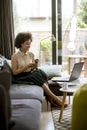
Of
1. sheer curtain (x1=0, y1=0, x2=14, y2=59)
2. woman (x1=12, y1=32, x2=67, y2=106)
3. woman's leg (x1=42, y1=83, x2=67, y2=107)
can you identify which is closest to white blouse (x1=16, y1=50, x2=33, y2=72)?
woman (x1=12, y1=32, x2=67, y2=106)

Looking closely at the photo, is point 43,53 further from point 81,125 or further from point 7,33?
point 81,125

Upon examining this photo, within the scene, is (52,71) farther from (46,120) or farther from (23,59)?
(46,120)

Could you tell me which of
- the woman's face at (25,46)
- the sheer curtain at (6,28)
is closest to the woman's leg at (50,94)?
the woman's face at (25,46)

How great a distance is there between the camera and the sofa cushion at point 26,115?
2118mm

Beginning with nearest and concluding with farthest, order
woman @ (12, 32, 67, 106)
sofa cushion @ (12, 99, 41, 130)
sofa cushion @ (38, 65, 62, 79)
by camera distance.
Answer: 1. sofa cushion @ (12, 99, 41, 130)
2. woman @ (12, 32, 67, 106)
3. sofa cushion @ (38, 65, 62, 79)

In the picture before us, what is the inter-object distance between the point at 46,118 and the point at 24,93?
61 centimetres

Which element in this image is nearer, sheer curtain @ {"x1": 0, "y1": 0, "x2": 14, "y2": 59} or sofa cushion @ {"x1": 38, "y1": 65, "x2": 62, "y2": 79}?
sofa cushion @ {"x1": 38, "y1": 65, "x2": 62, "y2": 79}

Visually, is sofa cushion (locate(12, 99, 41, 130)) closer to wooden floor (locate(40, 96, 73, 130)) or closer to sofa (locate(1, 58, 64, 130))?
sofa (locate(1, 58, 64, 130))

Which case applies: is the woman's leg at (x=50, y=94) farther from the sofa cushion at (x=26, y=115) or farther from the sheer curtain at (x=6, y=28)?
the sheer curtain at (x=6, y=28)

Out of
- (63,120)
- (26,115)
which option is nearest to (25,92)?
(63,120)

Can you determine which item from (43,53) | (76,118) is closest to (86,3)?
(43,53)

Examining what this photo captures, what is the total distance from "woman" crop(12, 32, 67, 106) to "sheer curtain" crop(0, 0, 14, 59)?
100cm

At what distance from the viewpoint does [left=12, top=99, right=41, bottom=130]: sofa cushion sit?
83.4 inches

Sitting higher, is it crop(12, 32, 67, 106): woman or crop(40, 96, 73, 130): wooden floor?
crop(12, 32, 67, 106): woman
